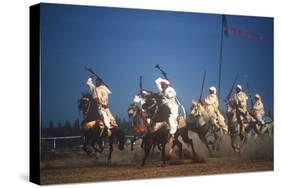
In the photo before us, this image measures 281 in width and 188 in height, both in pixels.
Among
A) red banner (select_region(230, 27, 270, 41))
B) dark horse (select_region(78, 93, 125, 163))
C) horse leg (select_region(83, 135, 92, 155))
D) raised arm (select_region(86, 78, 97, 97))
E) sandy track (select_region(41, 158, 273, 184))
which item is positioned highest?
red banner (select_region(230, 27, 270, 41))

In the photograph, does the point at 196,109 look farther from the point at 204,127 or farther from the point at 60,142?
the point at 60,142

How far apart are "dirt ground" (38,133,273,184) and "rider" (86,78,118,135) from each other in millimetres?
435

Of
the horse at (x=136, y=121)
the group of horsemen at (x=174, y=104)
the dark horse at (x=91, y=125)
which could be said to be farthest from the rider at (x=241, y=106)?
the dark horse at (x=91, y=125)

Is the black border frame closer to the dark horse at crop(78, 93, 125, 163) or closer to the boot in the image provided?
the dark horse at crop(78, 93, 125, 163)

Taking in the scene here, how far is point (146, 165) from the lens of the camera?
38.2ft

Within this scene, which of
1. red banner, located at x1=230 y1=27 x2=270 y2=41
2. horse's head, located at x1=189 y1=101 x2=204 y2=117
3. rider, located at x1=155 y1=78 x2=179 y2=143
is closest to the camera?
rider, located at x1=155 y1=78 x2=179 y2=143

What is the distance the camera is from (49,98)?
10.8 meters

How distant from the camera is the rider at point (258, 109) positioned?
12.7 meters

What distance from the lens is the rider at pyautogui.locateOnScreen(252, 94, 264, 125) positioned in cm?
1269

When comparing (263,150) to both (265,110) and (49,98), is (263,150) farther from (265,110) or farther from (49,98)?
(49,98)

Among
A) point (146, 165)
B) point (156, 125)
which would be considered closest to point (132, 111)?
point (156, 125)

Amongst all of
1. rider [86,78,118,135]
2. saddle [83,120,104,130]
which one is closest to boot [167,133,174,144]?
rider [86,78,118,135]

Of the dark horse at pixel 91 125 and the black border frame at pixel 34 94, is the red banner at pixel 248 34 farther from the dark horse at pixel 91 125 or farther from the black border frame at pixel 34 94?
the black border frame at pixel 34 94

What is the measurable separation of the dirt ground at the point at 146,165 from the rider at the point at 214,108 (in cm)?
33
